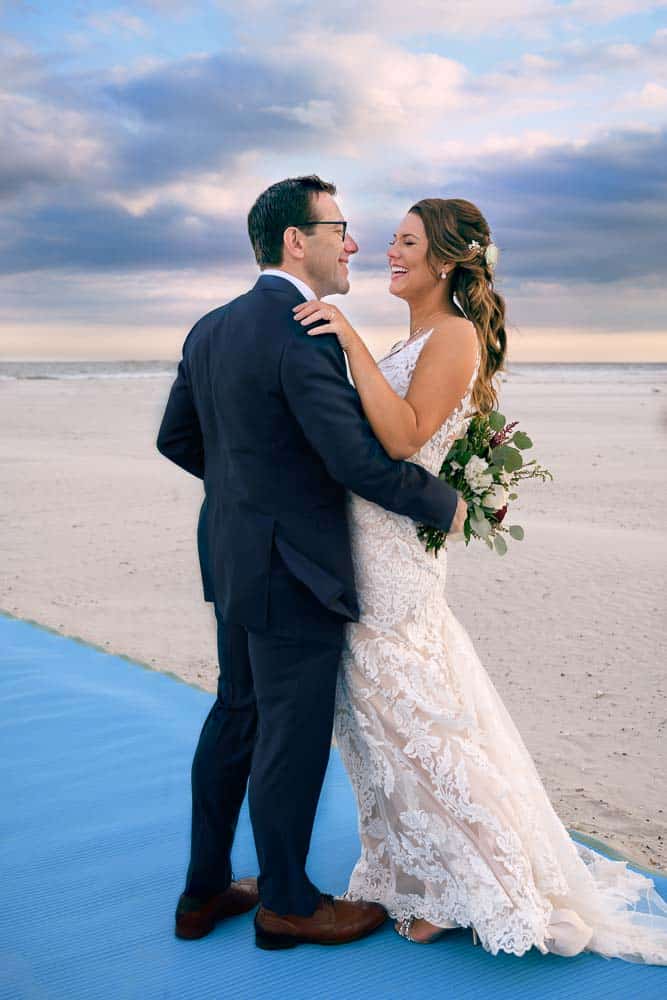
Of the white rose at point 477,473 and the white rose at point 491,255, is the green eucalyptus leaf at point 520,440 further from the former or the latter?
the white rose at point 491,255

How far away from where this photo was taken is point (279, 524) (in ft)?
8.13

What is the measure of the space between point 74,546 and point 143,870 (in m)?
7.10

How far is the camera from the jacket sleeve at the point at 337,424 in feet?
7.69

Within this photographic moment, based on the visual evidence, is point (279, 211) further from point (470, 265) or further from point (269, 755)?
point (269, 755)

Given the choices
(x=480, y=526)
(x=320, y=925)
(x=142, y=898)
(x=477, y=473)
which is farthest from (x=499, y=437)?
(x=142, y=898)

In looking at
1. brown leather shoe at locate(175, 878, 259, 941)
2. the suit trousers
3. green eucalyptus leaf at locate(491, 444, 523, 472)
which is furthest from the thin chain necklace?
brown leather shoe at locate(175, 878, 259, 941)

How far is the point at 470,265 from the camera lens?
2.84 metres

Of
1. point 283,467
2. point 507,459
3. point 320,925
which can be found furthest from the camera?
point 507,459

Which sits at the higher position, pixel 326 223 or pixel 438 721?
pixel 326 223

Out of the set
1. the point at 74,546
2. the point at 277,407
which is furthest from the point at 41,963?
the point at 74,546

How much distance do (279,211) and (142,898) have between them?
2.06m

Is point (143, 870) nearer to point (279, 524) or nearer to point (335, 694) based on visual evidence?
point (335, 694)

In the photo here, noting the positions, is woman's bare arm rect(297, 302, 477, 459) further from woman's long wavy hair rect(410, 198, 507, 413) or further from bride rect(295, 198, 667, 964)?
woman's long wavy hair rect(410, 198, 507, 413)

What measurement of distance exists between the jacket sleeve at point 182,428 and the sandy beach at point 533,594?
1.83 m
